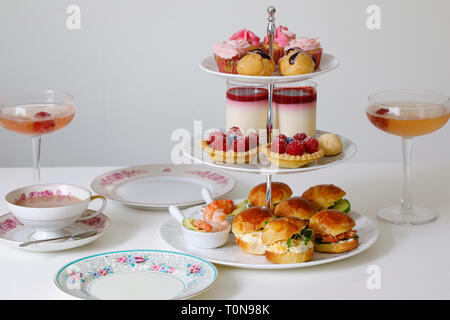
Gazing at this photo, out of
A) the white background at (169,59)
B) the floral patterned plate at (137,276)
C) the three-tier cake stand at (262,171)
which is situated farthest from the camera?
the white background at (169,59)

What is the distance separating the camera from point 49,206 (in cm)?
136

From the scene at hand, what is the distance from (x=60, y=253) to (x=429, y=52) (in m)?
2.51

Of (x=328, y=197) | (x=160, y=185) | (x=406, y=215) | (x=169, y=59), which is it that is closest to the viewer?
(x=328, y=197)

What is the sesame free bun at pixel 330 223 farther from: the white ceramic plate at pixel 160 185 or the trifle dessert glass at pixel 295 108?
the white ceramic plate at pixel 160 185

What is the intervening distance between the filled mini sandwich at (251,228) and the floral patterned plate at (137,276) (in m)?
0.11

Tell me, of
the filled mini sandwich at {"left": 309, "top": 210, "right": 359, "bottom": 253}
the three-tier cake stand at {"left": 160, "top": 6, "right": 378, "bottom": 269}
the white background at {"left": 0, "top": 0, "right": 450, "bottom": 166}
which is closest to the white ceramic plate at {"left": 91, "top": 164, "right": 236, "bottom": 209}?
the three-tier cake stand at {"left": 160, "top": 6, "right": 378, "bottom": 269}

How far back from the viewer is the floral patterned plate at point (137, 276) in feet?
3.71

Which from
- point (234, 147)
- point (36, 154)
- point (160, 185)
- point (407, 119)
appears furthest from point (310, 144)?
point (36, 154)

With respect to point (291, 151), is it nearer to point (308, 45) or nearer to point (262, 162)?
point (262, 162)

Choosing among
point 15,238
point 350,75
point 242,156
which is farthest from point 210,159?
point 350,75

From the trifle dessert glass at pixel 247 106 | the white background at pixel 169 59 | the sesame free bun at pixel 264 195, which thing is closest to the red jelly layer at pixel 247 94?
the trifle dessert glass at pixel 247 106

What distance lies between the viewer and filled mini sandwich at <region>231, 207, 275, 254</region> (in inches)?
50.3

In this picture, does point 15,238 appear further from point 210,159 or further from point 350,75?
point 350,75

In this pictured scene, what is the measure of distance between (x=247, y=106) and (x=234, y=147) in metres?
0.10
